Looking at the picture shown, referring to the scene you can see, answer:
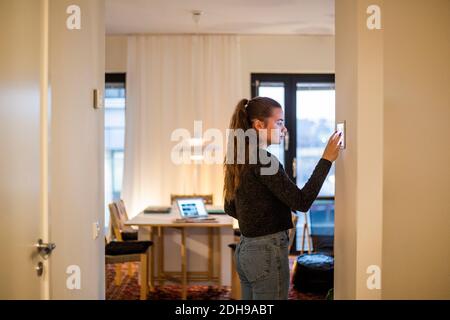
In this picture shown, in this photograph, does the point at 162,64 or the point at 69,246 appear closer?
the point at 69,246

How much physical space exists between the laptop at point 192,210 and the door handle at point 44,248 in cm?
247

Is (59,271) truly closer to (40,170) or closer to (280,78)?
(40,170)

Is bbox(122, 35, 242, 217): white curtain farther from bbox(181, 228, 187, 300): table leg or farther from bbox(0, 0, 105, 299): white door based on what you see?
bbox(0, 0, 105, 299): white door

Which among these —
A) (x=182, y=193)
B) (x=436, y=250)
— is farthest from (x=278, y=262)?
(x=182, y=193)

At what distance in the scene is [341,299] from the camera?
7.25 feet

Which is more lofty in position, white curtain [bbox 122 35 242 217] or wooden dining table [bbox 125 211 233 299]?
white curtain [bbox 122 35 242 217]

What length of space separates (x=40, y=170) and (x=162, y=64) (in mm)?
4515

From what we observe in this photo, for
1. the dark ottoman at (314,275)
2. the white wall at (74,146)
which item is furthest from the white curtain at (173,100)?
the white wall at (74,146)

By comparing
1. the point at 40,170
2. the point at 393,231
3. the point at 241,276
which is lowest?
the point at 241,276

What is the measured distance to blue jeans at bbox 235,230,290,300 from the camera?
196cm

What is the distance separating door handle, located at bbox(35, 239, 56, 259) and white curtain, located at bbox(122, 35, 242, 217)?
169 inches

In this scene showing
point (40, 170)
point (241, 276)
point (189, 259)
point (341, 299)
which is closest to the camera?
point (40, 170)

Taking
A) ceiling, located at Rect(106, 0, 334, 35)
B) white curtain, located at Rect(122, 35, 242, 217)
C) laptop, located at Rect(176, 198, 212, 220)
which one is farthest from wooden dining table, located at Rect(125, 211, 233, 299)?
ceiling, located at Rect(106, 0, 334, 35)

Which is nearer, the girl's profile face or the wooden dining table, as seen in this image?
the girl's profile face
